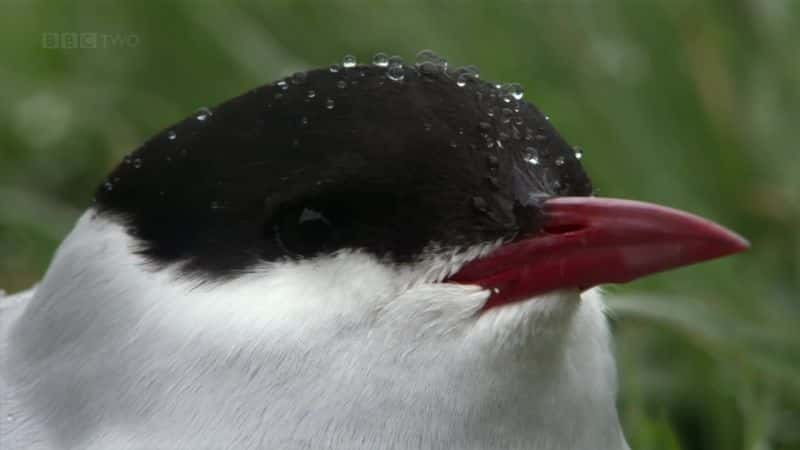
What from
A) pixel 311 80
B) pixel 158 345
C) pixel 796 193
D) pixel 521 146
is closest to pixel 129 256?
pixel 158 345

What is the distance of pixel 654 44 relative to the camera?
3.86 metres

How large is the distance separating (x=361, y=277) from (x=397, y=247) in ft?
0.20

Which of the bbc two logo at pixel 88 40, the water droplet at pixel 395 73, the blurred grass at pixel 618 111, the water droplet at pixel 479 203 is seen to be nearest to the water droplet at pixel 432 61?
the water droplet at pixel 395 73

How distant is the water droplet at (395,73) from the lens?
2.06 metres

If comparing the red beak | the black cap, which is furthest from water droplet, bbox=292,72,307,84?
the red beak

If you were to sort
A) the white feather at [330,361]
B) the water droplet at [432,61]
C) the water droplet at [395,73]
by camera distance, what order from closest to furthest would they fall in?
the white feather at [330,361] < the water droplet at [395,73] < the water droplet at [432,61]

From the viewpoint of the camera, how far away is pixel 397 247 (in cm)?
194

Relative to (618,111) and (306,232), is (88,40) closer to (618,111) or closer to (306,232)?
(618,111)

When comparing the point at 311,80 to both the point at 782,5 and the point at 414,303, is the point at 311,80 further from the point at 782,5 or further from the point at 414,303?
the point at 782,5

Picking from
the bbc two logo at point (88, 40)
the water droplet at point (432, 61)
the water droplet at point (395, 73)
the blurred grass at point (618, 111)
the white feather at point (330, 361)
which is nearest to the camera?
the white feather at point (330, 361)

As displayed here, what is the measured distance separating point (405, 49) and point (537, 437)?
2.26 meters

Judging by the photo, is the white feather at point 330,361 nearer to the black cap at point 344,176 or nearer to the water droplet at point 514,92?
the black cap at point 344,176

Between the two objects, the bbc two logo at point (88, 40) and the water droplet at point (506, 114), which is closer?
the water droplet at point (506, 114)

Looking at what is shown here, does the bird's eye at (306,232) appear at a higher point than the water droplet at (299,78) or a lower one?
lower
